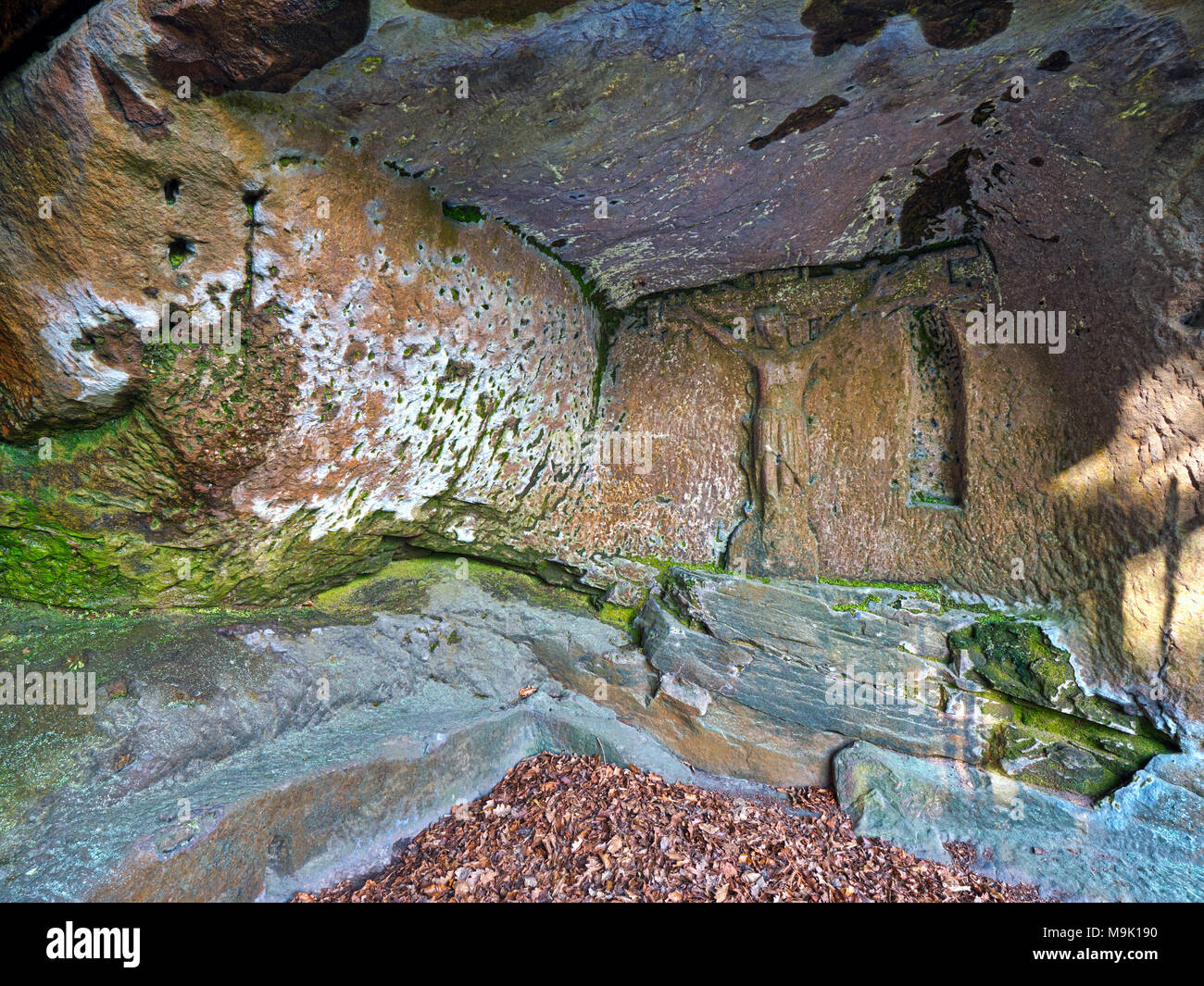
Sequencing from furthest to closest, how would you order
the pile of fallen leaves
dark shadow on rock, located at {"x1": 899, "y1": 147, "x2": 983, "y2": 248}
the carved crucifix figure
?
the carved crucifix figure, dark shadow on rock, located at {"x1": 899, "y1": 147, "x2": 983, "y2": 248}, the pile of fallen leaves

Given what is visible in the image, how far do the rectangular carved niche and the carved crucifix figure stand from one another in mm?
755

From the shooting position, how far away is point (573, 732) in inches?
184

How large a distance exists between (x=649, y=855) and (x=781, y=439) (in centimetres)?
300

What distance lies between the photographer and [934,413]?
461 cm

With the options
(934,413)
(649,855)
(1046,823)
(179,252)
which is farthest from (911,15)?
(649,855)

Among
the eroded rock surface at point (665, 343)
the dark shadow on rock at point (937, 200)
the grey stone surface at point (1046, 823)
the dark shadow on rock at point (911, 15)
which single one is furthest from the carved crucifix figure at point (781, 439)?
the dark shadow on rock at point (911, 15)

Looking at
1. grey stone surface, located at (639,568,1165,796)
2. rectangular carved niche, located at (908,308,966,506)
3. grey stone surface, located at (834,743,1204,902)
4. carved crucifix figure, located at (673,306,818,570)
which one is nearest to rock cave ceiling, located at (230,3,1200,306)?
rectangular carved niche, located at (908,308,966,506)

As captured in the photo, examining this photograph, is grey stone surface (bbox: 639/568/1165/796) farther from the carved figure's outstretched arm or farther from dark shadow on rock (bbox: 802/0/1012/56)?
dark shadow on rock (bbox: 802/0/1012/56)

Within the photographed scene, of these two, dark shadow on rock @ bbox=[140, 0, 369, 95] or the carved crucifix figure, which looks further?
the carved crucifix figure

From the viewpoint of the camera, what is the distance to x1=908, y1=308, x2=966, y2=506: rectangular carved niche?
14.8 feet

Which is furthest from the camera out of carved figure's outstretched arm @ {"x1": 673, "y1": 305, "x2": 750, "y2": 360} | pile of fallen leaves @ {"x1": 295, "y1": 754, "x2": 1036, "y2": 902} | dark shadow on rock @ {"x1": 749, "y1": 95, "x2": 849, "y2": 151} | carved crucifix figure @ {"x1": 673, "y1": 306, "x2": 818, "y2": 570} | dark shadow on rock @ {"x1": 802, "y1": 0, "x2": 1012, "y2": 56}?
carved figure's outstretched arm @ {"x1": 673, "y1": 305, "x2": 750, "y2": 360}

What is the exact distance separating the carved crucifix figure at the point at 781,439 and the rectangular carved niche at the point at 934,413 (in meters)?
0.76

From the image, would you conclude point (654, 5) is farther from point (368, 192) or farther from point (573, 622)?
point (573, 622)

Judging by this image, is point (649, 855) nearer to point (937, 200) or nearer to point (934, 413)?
point (934, 413)
